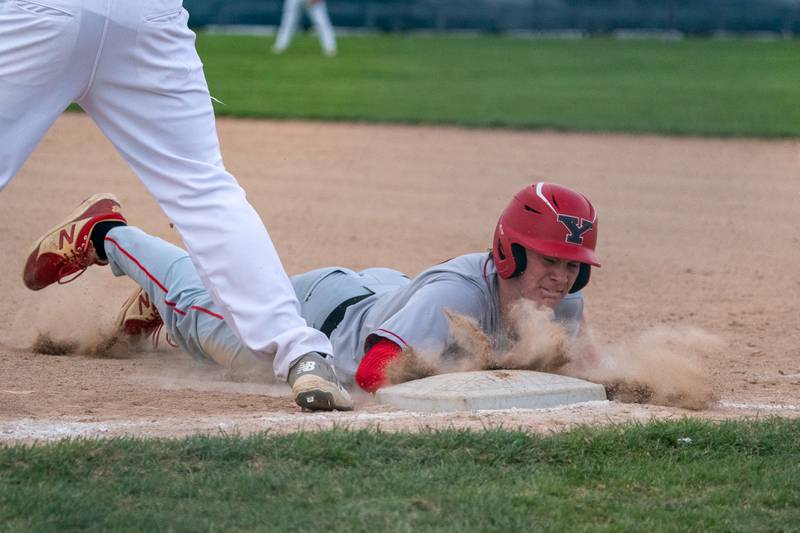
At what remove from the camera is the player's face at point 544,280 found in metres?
4.14

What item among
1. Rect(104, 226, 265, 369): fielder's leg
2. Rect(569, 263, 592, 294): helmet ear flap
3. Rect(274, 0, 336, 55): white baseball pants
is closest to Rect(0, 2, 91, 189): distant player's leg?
Rect(104, 226, 265, 369): fielder's leg

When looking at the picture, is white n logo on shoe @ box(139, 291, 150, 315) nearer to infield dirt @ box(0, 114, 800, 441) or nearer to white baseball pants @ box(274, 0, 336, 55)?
infield dirt @ box(0, 114, 800, 441)

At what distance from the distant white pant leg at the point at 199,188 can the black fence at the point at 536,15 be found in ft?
81.5

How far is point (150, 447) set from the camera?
10.4ft

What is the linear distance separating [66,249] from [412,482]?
A: 2.42 meters

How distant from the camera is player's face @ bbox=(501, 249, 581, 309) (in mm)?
4141

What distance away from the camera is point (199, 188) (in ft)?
12.1

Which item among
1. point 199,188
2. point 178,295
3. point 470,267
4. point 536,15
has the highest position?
point 199,188

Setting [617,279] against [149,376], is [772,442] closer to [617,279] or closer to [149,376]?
[149,376]

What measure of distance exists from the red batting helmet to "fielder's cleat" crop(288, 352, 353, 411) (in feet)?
2.49

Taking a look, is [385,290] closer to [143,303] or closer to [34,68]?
[143,303]

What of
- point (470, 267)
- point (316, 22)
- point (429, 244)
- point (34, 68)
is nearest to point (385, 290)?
point (470, 267)

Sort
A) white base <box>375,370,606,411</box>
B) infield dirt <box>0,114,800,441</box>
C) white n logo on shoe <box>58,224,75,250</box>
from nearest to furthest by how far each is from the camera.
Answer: white base <box>375,370,606,411</box>, infield dirt <box>0,114,800,441</box>, white n logo on shoe <box>58,224,75,250</box>

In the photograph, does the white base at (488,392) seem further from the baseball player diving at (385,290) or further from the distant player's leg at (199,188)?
the distant player's leg at (199,188)
